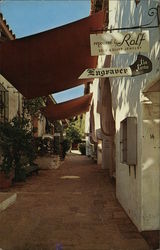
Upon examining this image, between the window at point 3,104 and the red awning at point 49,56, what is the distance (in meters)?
2.06

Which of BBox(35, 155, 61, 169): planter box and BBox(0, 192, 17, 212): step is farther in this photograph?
BBox(35, 155, 61, 169): planter box

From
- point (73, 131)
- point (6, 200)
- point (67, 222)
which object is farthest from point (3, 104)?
point (73, 131)

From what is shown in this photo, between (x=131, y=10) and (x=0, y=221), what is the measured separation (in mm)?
4433

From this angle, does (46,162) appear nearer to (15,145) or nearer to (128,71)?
(15,145)

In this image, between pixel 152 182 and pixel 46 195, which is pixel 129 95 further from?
pixel 46 195

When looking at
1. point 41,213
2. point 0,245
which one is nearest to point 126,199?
point 41,213

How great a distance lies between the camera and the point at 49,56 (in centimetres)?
695

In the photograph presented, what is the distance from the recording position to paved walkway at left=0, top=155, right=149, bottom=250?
15.1ft

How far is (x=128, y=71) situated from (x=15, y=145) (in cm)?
665

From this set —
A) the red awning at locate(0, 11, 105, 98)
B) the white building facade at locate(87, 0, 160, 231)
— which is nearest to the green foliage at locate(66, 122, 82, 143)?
the red awning at locate(0, 11, 105, 98)

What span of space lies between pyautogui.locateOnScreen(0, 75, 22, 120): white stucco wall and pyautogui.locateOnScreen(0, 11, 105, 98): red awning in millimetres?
2779

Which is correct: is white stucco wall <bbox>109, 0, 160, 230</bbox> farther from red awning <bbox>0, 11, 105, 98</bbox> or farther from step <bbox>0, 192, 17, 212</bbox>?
step <bbox>0, 192, 17, 212</bbox>

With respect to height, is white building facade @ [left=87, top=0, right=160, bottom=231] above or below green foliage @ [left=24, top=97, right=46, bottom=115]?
below

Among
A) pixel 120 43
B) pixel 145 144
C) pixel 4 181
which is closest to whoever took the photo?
pixel 120 43
